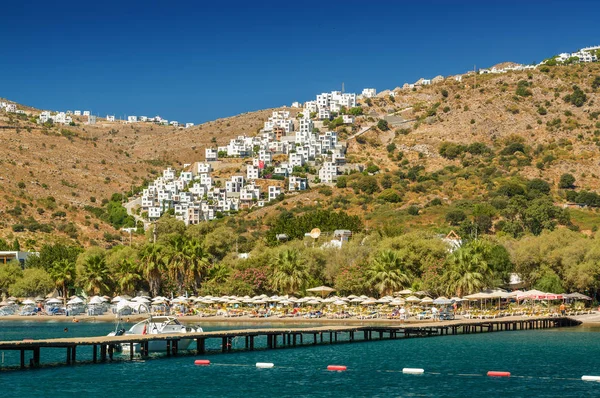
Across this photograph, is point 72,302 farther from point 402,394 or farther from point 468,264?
point 402,394

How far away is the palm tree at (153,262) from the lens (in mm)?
94062

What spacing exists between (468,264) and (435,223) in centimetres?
5829

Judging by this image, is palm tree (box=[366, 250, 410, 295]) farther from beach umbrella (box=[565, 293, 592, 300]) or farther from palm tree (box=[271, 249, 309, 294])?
beach umbrella (box=[565, 293, 592, 300])

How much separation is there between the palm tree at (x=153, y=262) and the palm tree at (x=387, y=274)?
21.2 meters

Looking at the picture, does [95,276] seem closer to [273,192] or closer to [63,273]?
[63,273]

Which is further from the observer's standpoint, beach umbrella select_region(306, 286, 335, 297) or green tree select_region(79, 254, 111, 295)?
green tree select_region(79, 254, 111, 295)

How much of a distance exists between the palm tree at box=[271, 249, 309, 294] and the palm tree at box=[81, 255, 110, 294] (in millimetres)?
18528

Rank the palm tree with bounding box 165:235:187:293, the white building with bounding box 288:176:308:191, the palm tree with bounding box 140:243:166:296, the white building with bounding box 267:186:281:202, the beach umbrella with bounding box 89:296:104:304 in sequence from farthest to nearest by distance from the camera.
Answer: the white building with bounding box 288:176:308:191 < the white building with bounding box 267:186:281:202 < the palm tree with bounding box 140:243:166:296 < the palm tree with bounding box 165:235:187:293 < the beach umbrella with bounding box 89:296:104:304

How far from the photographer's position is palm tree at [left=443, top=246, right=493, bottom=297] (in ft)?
266

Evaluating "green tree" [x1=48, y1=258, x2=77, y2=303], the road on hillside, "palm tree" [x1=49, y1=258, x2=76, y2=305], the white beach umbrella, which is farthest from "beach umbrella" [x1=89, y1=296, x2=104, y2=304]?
the road on hillside

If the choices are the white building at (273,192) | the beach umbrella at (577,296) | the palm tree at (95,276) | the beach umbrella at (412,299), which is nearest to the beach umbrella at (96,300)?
the palm tree at (95,276)

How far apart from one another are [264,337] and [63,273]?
36.9 meters

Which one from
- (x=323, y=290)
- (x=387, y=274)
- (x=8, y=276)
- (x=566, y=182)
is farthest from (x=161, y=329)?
(x=566, y=182)

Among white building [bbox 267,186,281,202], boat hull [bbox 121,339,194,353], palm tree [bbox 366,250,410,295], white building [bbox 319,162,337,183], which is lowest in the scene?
boat hull [bbox 121,339,194,353]
